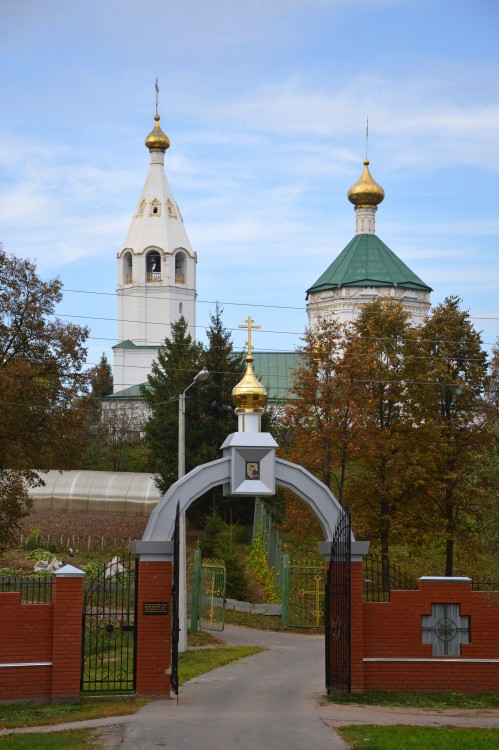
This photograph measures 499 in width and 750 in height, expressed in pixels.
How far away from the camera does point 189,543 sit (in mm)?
35969

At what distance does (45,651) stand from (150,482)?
87.5ft

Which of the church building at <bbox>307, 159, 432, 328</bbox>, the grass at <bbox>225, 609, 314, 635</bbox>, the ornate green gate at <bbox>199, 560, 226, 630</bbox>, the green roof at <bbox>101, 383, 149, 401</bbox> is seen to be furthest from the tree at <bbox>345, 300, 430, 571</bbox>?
the church building at <bbox>307, 159, 432, 328</bbox>

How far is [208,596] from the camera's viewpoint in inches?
1036

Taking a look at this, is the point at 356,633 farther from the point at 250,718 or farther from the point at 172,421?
the point at 172,421

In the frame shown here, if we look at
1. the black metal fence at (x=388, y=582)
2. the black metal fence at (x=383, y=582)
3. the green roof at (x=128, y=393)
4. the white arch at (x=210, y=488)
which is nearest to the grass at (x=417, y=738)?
the black metal fence at (x=388, y=582)

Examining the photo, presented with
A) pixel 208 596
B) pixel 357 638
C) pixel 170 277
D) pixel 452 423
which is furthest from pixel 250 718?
pixel 170 277

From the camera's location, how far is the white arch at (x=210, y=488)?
15.6 m

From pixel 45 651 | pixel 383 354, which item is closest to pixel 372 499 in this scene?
pixel 383 354

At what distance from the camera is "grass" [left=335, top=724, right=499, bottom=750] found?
12.0 m

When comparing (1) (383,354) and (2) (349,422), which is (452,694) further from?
(1) (383,354)

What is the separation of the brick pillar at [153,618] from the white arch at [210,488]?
210mm

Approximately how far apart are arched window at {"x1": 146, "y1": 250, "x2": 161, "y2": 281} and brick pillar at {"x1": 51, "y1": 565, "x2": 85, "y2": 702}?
191 ft

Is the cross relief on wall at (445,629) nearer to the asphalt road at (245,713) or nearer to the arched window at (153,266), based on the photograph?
the asphalt road at (245,713)

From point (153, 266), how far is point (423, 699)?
59082 millimetres
